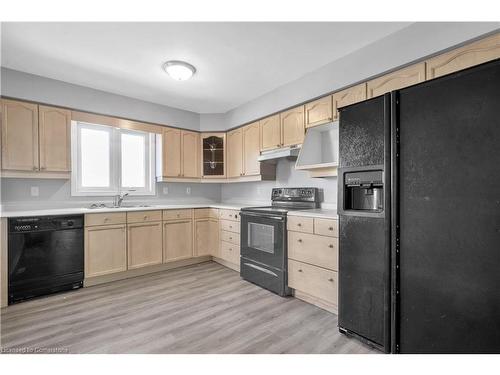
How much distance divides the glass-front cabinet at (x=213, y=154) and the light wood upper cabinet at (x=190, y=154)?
0.10 metres

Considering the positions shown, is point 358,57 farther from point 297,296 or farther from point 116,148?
point 116,148

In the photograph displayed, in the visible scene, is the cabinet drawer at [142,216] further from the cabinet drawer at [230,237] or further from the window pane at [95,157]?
the cabinet drawer at [230,237]

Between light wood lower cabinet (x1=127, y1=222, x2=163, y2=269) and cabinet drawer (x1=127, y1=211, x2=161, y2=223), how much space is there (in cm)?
5

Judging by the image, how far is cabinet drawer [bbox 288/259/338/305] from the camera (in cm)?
231

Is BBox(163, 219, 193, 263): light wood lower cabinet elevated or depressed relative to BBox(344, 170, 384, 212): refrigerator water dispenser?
depressed

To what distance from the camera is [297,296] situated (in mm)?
2715

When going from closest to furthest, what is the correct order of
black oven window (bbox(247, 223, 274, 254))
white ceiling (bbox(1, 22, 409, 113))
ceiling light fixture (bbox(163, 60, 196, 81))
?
white ceiling (bbox(1, 22, 409, 113)), ceiling light fixture (bbox(163, 60, 196, 81)), black oven window (bbox(247, 223, 274, 254))

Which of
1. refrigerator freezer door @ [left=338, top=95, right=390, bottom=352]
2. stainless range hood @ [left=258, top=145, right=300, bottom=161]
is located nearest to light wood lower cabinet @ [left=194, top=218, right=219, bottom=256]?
stainless range hood @ [left=258, top=145, right=300, bottom=161]

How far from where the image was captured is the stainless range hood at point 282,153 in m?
3.16

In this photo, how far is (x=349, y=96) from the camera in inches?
100

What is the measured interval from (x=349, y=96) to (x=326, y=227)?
4.35 ft

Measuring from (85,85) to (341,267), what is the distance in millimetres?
3700

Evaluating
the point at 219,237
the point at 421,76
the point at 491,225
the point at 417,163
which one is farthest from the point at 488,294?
the point at 219,237

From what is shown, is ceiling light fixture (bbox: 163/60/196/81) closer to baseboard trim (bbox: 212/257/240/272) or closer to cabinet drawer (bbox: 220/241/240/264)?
cabinet drawer (bbox: 220/241/240/264)
